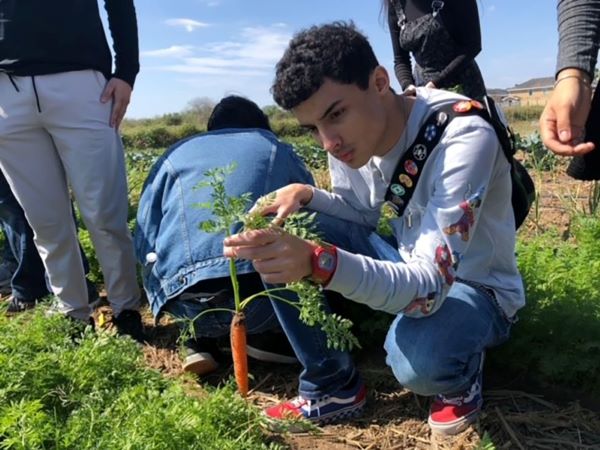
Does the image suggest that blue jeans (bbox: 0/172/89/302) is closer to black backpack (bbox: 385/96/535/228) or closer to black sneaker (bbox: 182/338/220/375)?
black sneaker (bbox: 182/338/220/375)

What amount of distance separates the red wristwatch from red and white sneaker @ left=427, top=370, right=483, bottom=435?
770mm

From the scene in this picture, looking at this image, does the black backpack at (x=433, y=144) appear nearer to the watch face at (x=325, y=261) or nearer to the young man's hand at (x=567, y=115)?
the young man's hand at (x=567, y=115)

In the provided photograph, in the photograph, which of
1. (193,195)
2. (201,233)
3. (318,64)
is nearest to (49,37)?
(193,195)

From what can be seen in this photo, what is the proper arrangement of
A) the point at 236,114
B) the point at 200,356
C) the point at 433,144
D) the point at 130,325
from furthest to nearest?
the point at 130,325 < the point at 236,114 < the point at 200,356 < the point at 433,144

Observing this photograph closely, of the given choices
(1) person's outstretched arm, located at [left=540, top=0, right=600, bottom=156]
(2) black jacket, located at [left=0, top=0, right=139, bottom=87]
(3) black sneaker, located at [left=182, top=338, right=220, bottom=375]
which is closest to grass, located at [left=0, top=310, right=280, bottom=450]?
(3) black sneaker, located at [left=182, top=338, right=220, bottom=375]

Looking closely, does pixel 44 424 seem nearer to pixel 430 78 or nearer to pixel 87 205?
pixel 87 205

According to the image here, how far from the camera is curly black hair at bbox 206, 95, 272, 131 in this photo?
9.47ft

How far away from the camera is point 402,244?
88.3 inches

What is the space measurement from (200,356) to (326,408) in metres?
0.62

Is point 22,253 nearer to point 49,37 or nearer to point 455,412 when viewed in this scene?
point 49,37

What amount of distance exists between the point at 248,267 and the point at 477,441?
1.02 metres

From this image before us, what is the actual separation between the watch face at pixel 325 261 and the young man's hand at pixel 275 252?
3cm

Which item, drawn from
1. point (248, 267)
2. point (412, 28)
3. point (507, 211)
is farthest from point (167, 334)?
point (412, 28)

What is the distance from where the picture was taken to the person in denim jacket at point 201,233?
248cm
